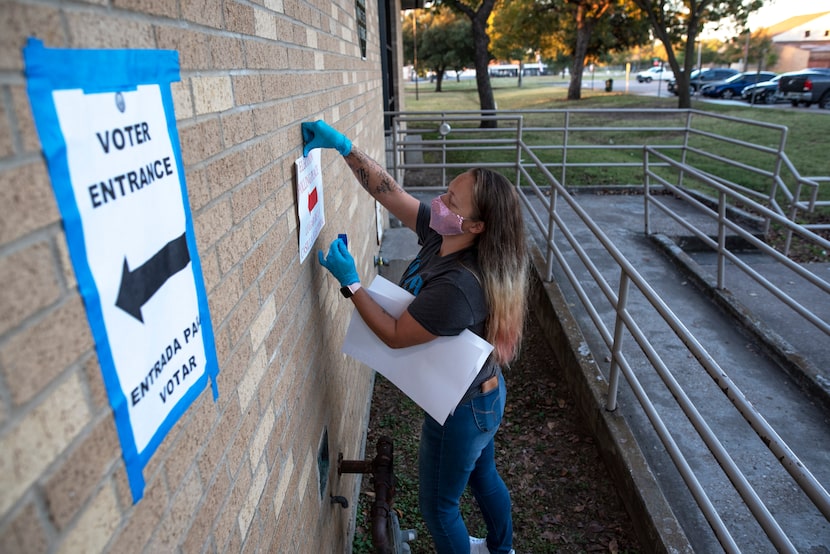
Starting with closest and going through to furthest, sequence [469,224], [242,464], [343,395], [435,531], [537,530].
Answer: [242,464] → [469,224] → [435,531] → [343,395] → [537,530]

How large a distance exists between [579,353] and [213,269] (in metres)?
3.65

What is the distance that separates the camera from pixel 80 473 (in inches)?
30.8

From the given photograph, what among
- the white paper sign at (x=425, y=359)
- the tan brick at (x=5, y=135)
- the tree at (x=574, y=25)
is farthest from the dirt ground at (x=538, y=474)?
the tree at (x=574, y=25)

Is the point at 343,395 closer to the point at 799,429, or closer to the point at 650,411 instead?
the point at 650,411

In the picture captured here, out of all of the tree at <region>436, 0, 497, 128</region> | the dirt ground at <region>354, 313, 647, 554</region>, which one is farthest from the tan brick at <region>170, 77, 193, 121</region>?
the tree at <region>436, 0, 497, 128</region>

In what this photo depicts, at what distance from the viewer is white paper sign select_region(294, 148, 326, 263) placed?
217 centimetres

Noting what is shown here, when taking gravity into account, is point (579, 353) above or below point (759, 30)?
below

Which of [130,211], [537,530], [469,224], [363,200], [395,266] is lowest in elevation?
[537,530]

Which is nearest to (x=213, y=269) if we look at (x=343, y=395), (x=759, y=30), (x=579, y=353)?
(x=343, y=395)

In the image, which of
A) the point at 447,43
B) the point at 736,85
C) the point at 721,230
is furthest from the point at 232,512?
the point at 447,43

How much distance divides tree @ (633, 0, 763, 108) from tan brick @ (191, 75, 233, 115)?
25.3 meters

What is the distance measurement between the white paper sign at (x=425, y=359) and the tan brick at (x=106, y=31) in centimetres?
156

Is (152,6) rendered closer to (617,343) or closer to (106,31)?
(106,31)

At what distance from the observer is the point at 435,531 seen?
111 inches
